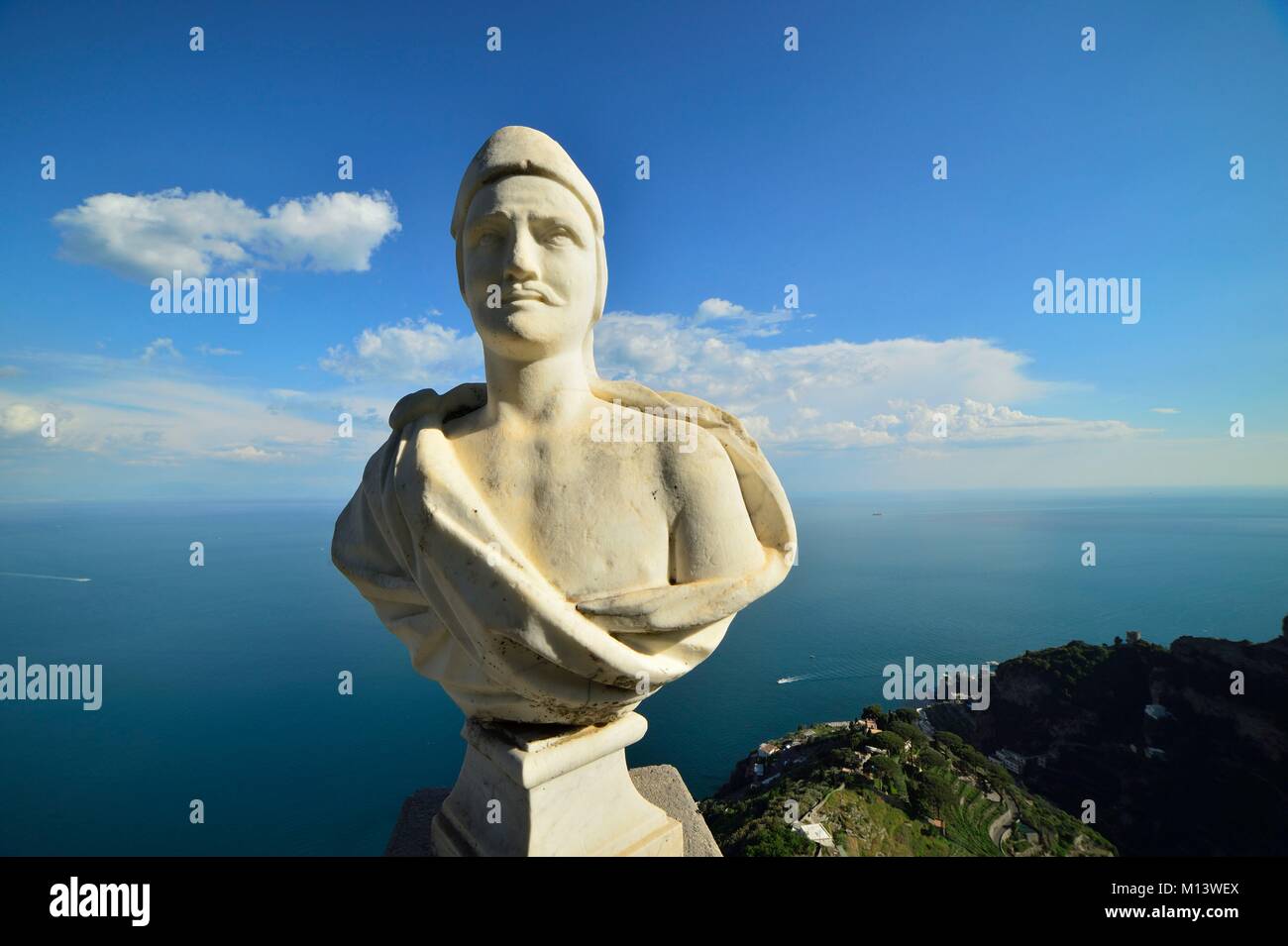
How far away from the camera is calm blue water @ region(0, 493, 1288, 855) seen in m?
23.4

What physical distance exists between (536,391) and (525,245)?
73cm

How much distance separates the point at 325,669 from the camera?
102 feet

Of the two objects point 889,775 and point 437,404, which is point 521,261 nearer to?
point 437,404

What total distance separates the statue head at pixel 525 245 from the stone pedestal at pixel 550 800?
202 cm

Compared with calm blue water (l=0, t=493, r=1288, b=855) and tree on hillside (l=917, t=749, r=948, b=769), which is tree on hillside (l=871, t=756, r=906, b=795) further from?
calm blue water (l=0, t=493, r=1288, b=855)

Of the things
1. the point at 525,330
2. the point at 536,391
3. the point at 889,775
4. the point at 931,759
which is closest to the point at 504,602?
the point at 536,391

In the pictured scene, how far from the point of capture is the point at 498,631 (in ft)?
7.79

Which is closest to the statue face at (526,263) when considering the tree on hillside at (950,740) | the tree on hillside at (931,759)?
the tree on hillside at (931,759)

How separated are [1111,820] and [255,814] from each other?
38801 mm

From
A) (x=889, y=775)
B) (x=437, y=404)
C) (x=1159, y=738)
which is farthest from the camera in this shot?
(x=1159, y=738)

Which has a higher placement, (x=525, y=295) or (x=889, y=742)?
(x=525, y=295)

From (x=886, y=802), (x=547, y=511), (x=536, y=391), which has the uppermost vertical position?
(x=536, y=391)
